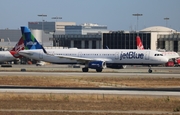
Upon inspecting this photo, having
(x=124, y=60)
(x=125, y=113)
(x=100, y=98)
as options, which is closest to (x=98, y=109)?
(x=125, y=113)

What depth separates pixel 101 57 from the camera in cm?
8175

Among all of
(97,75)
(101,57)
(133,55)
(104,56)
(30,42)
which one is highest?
(30,42)

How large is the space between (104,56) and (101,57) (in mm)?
526

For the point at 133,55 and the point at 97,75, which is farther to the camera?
the point at 133,55

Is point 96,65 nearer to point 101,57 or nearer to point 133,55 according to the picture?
point 101,57

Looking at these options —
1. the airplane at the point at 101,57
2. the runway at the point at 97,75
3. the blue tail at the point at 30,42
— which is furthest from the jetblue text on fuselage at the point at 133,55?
the blue tail at the point at 30,42

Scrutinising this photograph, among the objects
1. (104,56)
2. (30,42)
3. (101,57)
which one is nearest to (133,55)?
(104,56)

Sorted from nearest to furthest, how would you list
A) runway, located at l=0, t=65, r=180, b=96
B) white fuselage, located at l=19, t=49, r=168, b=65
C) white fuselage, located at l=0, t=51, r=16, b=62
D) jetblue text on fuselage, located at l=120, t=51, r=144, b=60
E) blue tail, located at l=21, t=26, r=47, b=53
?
1. runway, located at l=0, t=65, r=180, b=96
2. jetblue text on fuselage, located at l=120, t=51, r=144, b=60
3. white fuselage, located at l=19, t=49, r=168, b=65
4. blue tail, located at l=21, t=26, r=47, b=53
5. white fuselage, located at l=0, t=51, r=16, b=62

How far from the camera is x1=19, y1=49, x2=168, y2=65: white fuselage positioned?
262 feet

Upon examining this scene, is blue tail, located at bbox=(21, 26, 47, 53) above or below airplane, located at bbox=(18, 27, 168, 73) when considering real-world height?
above

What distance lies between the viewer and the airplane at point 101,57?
79.9 m

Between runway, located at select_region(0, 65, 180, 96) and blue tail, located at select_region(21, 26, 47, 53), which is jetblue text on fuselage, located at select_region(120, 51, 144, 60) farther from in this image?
blue tail, located at select_region(21, 26, 47, 53)

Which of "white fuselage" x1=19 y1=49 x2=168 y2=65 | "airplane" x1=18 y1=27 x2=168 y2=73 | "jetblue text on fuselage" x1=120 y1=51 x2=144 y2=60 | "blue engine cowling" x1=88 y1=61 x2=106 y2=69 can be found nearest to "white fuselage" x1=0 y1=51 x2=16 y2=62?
"airplane" x1=18 y1=27 x2=168 y2=73

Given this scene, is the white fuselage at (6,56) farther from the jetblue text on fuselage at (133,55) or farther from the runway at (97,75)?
the jetblue text on fuselage at (133,55)
